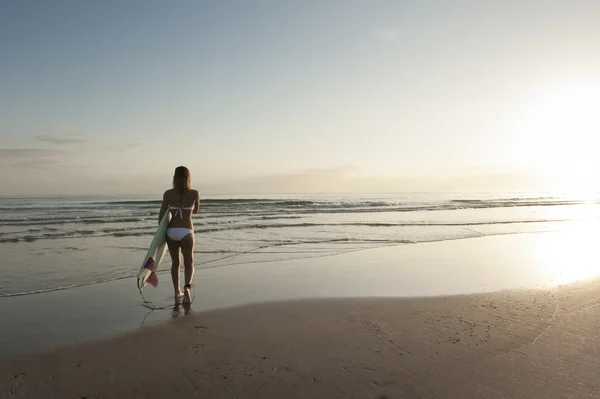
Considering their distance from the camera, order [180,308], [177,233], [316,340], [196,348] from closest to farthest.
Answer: [196,348] < [316,340] < [180,308] < [177,233]

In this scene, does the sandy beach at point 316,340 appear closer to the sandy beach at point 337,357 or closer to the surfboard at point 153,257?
the sandy beach at point 337,357

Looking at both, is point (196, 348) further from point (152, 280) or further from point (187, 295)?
point (152, 280)

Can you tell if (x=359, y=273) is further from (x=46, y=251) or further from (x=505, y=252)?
(x=46, y=251)

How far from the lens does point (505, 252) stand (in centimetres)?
1171

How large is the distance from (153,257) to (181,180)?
130cm

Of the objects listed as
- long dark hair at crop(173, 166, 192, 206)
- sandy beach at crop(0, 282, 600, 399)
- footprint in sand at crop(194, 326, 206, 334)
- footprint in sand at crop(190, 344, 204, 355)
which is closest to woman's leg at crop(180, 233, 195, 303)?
long dark hair at crop(173, 166, 192, 206)

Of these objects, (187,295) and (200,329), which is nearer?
(200,329)

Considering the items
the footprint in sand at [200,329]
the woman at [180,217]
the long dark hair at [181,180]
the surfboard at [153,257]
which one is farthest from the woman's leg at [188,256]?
the footprint in sand at [200,329]

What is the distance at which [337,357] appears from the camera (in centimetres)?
419

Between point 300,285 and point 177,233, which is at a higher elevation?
point 177,233

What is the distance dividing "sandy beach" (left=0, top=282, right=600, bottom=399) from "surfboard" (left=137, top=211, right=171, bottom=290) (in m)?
1.34

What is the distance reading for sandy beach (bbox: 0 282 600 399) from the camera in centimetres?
354

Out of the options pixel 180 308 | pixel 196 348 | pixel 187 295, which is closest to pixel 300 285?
pixel 187 295

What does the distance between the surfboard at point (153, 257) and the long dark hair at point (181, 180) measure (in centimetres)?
38
